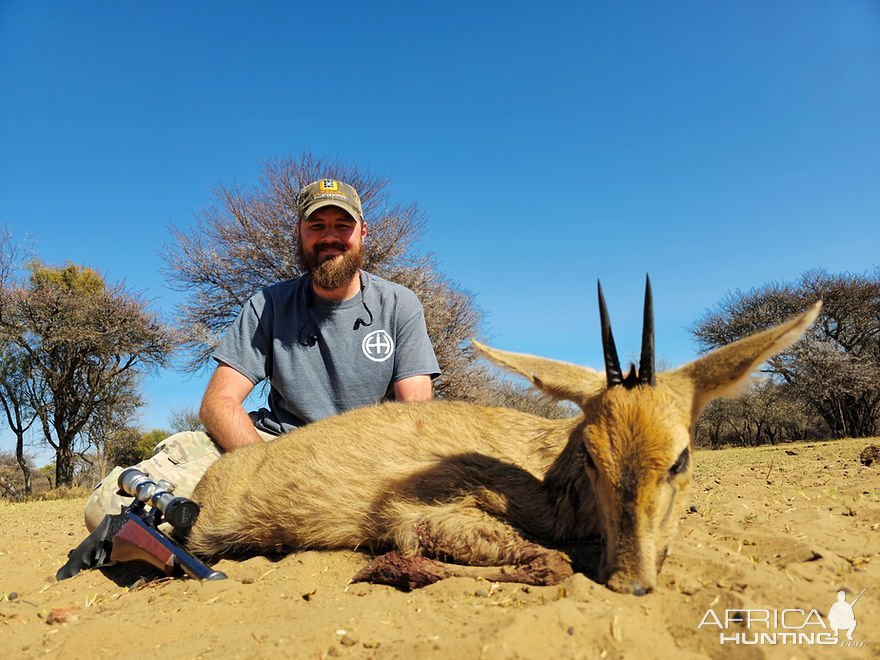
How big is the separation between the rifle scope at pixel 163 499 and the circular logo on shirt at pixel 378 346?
2.25 m

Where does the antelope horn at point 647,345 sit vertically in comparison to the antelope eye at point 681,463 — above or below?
above

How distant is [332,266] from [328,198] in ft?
2.49

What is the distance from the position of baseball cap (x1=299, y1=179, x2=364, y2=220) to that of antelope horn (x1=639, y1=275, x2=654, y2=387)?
157 inches

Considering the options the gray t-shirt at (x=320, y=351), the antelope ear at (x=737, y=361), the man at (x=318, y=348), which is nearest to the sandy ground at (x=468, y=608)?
the antelope ear at (x=737, y=361)

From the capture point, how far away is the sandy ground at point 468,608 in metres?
2.33

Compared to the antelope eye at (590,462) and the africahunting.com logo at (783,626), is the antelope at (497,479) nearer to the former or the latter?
the antelope eye at (590,462)

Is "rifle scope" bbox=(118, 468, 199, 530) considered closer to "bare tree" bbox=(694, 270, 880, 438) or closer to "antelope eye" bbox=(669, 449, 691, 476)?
"antelope eye" bbox=(669, 449, 691, 476)

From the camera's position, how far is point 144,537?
4059mm

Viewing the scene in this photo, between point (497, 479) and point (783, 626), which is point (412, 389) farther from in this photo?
point (783, 626)

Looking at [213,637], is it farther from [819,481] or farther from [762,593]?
[819,481]

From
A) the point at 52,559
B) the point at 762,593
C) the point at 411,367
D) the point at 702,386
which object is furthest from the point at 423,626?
the point at 52,559

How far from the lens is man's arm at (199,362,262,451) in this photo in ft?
18.0

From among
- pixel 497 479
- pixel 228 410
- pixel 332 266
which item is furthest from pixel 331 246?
pixel 497 479

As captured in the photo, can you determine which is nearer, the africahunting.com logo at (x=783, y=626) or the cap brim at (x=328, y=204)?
the africahunting.com logo at (x=783, y=626)
